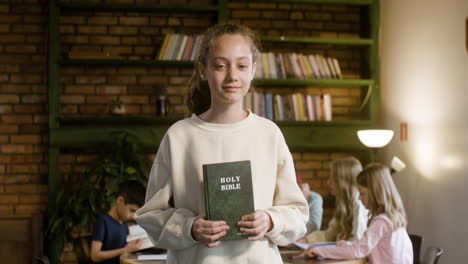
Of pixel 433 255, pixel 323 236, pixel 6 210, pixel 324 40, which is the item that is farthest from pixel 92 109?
pixel 433 255

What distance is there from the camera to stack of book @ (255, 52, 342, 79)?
5.02 metres

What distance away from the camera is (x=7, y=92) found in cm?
496

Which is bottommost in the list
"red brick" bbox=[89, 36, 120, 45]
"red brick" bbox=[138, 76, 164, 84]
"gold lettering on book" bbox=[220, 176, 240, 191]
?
"gold lettering on book" bbox=[220, 176, 240, 191]

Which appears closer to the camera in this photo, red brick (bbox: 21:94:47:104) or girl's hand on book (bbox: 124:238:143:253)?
girl's hand on book (bbox: 124:238:143:253)

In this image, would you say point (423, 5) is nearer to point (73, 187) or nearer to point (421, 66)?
point (421, 66)

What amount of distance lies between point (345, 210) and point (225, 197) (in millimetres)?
2691

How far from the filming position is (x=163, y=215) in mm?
1329

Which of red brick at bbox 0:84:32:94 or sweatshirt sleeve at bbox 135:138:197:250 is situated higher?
red brick at bbox 0:84:32:94

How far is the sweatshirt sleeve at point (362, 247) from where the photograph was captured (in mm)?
2936

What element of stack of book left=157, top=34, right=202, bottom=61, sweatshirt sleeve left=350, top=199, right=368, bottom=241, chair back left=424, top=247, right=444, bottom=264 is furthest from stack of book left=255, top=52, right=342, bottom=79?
chair back left=424, top=247, right=444, bottom=264

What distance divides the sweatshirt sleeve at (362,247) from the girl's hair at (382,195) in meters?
0.07

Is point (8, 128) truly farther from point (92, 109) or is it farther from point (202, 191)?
point (202, 191)

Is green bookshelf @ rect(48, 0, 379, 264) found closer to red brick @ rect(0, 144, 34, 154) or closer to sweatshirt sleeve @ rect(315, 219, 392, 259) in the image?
red brick @ rect(0, 144, 34, 154)

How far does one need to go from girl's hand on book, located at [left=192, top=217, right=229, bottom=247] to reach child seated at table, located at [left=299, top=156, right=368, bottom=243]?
253 cm
